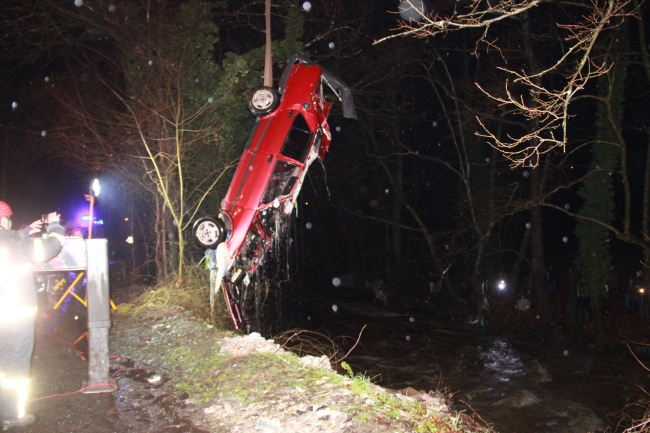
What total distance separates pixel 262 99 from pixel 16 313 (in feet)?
18.8

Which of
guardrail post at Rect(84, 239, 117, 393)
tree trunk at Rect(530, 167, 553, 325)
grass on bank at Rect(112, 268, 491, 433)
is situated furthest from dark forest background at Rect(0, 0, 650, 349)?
guardrail post at Rect(84, 239, 117, 393)

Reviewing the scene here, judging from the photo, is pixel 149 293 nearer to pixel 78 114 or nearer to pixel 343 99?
pixel 78 114

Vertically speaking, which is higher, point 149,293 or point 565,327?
point 149,293

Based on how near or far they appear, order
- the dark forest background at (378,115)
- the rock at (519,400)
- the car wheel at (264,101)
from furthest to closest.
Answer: the dark forest background at (378,115), the car wheel at (264,101), the rock at (519,400)

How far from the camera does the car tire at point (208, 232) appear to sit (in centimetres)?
784

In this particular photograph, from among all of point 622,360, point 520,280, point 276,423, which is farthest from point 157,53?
point 520,280

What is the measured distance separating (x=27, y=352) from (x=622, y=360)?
12.4m

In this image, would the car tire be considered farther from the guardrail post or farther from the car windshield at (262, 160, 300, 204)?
the guardrail post

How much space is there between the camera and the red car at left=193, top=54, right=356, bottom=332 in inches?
317

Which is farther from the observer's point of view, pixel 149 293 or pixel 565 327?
pixel 565 327

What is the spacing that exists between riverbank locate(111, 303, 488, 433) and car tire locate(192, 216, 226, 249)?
192 centimetres

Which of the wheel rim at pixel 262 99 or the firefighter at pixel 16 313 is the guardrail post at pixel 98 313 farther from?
the wheel rim at pixel 262 99

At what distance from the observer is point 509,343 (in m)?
13.0

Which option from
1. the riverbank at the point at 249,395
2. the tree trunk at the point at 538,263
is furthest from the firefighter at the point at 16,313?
the tree trunk at the point at 538,263
